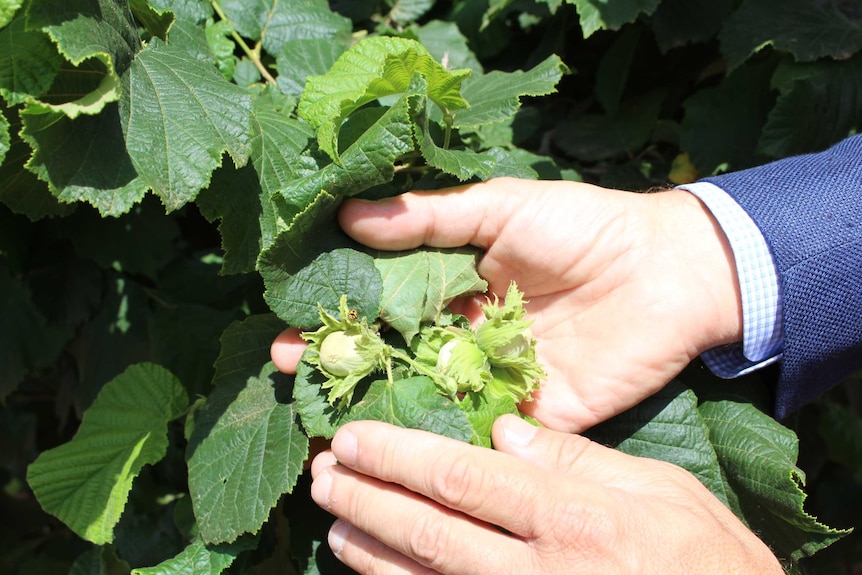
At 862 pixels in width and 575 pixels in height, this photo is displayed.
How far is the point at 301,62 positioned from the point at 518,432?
1177 millimetres

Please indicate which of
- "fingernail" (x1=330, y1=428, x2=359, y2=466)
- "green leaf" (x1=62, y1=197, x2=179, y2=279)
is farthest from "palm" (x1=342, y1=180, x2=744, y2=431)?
"green leaf" (x1=62, y1=197, x2=179, y2=279)

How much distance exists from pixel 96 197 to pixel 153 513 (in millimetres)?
1382

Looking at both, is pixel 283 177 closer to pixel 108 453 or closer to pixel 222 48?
pixel 222 48

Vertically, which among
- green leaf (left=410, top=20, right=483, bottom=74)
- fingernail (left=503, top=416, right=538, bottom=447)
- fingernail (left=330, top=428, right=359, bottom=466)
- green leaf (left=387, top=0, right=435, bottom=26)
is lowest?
fingernail (left=330, top=428, right=359, bottom=466)

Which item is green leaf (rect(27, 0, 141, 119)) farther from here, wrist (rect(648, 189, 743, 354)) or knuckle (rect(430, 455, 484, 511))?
wrist (rect(648, 189, 743, 354))

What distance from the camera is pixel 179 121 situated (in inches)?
58.3

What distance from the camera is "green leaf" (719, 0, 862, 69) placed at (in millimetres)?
2076

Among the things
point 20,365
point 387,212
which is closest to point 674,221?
point 387,212

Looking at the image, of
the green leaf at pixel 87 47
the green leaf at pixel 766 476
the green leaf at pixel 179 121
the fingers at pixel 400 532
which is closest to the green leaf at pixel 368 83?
the green leaf at pixel 179 121

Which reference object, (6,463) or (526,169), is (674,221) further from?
(6,463)

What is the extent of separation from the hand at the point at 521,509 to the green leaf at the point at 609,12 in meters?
1.20

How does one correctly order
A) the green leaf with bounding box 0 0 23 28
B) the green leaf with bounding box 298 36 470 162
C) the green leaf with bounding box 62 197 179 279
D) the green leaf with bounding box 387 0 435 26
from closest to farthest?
the green leaf with bounding box 0 0 23 28 < the green leaf with bounding box 298 36 470 162 < the green leaf with bounding box 62 197 179 279 < the green leaf with bounding box 387 0 435 26

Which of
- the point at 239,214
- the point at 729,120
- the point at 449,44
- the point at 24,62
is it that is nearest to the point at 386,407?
the point at 239,214

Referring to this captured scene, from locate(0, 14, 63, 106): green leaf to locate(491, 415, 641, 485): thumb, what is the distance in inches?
46.5
